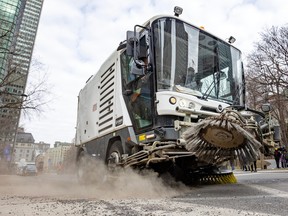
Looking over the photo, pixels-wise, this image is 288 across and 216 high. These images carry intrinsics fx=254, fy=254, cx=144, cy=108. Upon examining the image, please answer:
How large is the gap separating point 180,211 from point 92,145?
14.4 ft

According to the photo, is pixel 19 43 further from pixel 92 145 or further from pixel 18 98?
pixel 92 145

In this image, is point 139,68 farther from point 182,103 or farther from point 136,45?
point 182,103

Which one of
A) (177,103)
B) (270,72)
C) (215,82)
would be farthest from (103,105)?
(270,72)

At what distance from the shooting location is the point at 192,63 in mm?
4582

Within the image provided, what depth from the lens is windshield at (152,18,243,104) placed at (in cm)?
433

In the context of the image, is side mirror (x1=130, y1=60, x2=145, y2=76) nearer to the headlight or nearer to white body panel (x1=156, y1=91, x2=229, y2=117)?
white body panel (x1=156, y1=91, x2=229, y2=117)

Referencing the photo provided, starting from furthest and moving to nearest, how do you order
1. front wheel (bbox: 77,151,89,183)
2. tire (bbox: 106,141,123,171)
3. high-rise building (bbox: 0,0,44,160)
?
high-rise building (bbox: 0,0,44,160) → front wheel (bbox: 77,151,89,183) → tire (bbox: 106,141,123,171)

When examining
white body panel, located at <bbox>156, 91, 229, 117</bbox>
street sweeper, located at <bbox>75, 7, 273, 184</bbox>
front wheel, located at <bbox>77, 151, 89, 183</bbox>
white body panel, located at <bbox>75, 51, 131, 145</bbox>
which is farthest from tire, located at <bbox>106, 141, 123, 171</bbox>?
front wheel, located at <bbox>77, 151, 89, 183</bbox>

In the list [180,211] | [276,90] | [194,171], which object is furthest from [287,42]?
[180,211]

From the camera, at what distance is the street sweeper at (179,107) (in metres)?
3.79

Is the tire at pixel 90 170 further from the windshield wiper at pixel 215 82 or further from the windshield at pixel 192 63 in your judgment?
the windshield wiper at pixel 215 82

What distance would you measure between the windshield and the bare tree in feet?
47.8

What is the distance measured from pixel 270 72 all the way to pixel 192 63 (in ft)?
56.4

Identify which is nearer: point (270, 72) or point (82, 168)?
point (82, 168)
